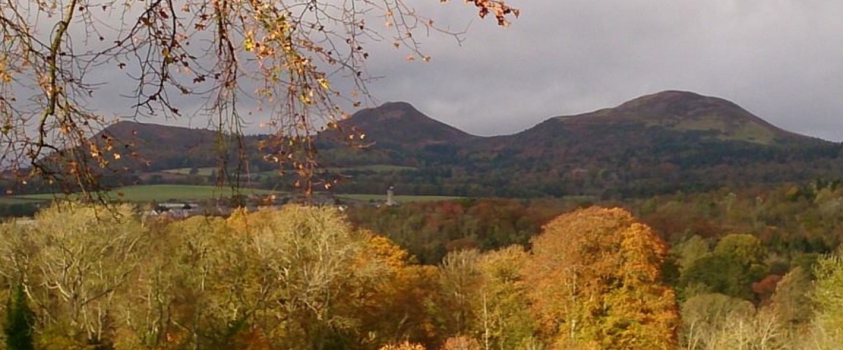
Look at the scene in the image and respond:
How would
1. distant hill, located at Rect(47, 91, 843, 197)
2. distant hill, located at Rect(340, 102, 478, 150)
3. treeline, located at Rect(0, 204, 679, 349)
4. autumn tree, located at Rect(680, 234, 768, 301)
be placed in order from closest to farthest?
treeline, located at Rect(0, 204, 679, 349)
autumn tree, located at Rect(680, 234, 768, 301)
distant hill, located at Rect(47, 91, 843, 197)
distant hill, located at Rect(340, 102, 478, 150)

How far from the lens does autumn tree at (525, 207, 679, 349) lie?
69.6ft

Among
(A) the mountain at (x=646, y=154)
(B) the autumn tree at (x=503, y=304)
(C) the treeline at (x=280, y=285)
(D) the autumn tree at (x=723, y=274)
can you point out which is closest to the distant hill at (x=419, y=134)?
(A) the mountain at (x=646, y=154)

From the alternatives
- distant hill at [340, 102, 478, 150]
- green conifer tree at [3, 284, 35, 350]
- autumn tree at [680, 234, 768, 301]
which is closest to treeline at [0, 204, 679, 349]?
green conifer tree at [3, 284, 35, 350]

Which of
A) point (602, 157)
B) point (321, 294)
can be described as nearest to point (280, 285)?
point (321, 294)

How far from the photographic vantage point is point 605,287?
22.1 metres

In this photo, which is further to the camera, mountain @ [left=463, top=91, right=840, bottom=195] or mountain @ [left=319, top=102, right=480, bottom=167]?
mountain @ [left=463, top=91, right=840, bottom=195]

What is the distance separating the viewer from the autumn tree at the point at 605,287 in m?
21.2

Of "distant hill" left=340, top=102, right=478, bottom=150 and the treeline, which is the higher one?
"distant hill" left=340, top=102, right=478, bottom=150

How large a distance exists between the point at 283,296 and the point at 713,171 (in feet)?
383

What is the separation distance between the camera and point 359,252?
23.9 m

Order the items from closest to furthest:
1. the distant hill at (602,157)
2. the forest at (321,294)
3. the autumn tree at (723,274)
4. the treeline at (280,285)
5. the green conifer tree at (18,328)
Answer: the green conifer tree at (18,328) → the forest at (321,294) → the treeline at (280,285) → the autumn tree at (723,274) → the distant hill at (602,157)

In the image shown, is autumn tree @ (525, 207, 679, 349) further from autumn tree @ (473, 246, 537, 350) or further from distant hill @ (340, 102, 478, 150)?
distant hill @ (340, 102, 478, 150)

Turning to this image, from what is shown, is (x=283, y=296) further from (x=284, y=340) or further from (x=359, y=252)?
(x=359, y=252)

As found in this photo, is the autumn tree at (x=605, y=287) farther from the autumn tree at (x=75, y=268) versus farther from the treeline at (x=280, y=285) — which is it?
the autumn tree at (x=75, y=268)
